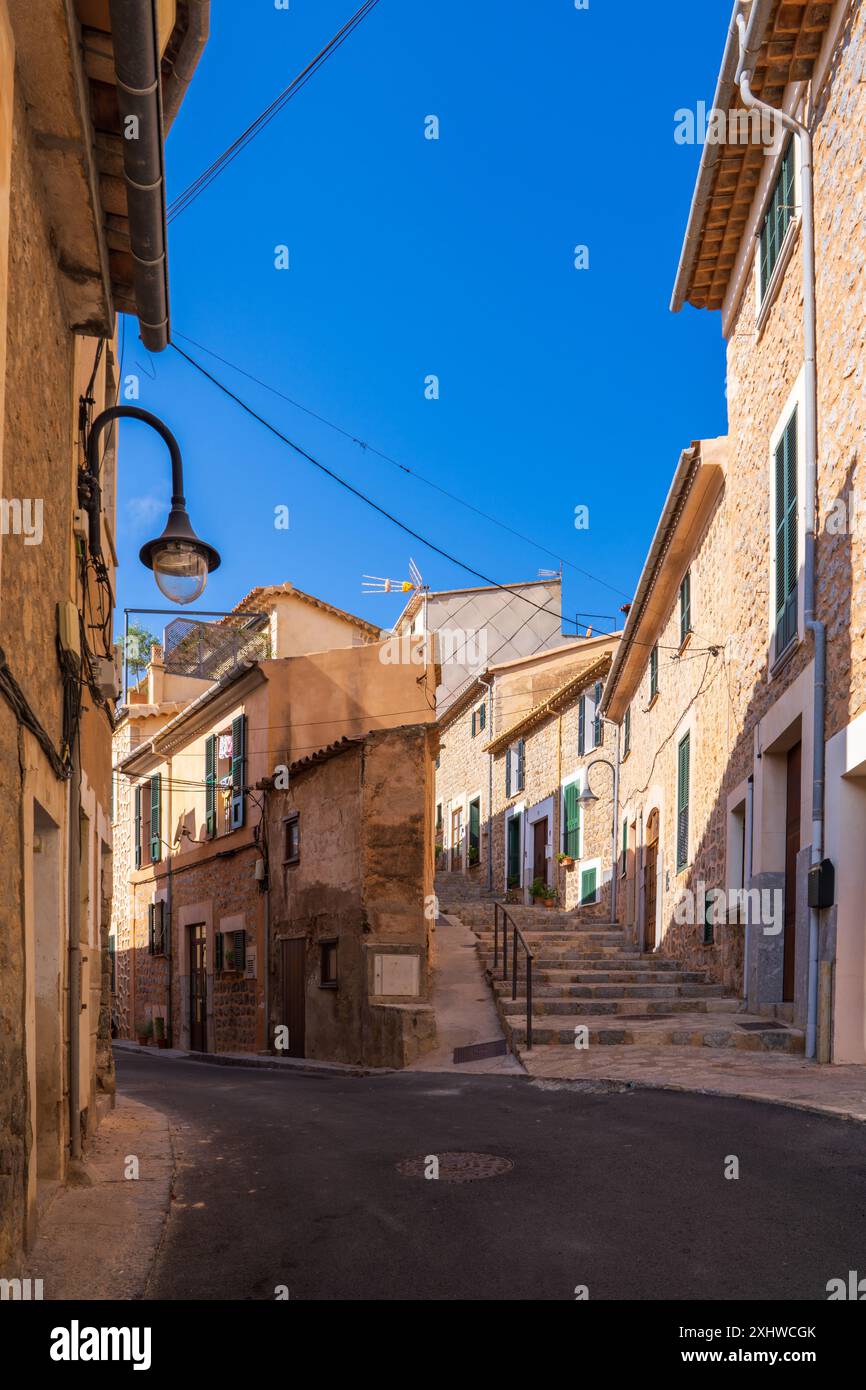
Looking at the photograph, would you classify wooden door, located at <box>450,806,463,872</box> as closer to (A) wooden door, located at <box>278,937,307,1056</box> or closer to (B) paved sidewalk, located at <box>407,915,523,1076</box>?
(B) paved sidewalk, located at <box>407,915,523,1076</box>

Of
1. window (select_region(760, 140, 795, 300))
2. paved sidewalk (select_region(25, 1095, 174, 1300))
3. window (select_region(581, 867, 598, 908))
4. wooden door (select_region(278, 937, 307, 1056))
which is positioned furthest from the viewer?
window (select_region(581, 867, 598, 908))

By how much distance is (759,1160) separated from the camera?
5793 mm

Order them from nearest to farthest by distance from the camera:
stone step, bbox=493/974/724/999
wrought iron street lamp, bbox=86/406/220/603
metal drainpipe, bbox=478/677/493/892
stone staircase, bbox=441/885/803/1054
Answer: wrought iron street lamp, bbox=86/406/220/603
stone staircase, bbox=441/885/803/1054
stone step, bbox=493/974/724/999
metal drainpipe, bbox=478/677/493/892

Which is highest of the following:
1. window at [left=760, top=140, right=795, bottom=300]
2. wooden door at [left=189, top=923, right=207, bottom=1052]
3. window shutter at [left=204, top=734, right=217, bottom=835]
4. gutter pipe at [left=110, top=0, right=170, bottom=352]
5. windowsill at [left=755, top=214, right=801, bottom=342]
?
window at [left=760, top=140, right=795, bottom=300]

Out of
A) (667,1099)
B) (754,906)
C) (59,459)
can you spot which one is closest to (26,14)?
(59,459)

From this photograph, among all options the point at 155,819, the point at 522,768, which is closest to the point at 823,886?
the point at 155,819

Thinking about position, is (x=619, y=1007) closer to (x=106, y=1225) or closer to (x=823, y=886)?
(x=823, y=886)

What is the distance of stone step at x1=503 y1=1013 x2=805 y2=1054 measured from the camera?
10055 mm

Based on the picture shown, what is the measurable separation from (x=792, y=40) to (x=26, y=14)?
730 cm

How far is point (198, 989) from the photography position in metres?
22.3

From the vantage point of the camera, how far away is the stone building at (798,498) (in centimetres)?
885

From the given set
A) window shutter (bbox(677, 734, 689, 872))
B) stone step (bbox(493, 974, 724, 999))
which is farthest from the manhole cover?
window shutter (bbox(677, 734, 689, 872))

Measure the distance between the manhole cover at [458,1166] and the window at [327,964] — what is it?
353 inches

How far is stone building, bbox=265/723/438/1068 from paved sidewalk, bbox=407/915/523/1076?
0.31 meters
